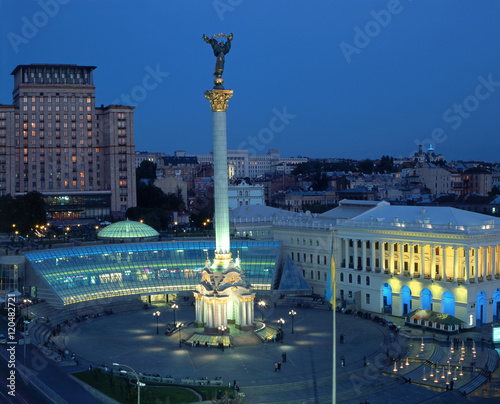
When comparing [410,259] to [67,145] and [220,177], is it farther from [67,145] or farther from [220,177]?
[67,145]

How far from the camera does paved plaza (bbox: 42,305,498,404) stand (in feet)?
156

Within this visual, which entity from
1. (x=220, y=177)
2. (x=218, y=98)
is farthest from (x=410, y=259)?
(x=218, y=98)

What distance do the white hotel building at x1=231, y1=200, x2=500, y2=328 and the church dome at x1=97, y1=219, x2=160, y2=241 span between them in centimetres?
2077

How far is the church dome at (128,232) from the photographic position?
89.2 m

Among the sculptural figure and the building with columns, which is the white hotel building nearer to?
the sculptural figure

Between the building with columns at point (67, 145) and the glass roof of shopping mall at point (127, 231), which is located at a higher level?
the building with columns at point (67, 145)

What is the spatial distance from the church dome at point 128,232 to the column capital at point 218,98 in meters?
30.8

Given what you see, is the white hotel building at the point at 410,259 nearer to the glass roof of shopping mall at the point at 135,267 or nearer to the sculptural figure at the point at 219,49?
the glass roof of shopping mall at the point at 135,267

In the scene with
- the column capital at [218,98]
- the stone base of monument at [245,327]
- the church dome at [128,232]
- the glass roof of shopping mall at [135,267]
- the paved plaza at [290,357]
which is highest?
the column capital at [218,98]

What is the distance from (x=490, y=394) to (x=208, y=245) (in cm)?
4627

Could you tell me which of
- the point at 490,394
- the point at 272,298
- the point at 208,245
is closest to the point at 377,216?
the point at 272,298

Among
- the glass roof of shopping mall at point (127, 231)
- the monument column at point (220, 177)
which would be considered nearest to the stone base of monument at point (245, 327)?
the monument column at point (220, 177)

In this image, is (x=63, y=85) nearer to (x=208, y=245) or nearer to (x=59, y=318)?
(x=208, y=245)

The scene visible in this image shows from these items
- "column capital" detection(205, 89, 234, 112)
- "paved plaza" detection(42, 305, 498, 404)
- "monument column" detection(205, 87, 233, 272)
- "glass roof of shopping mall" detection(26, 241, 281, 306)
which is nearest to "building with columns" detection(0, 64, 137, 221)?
"glass roof of shopping mall" detection(26, 241, 281, 306)
